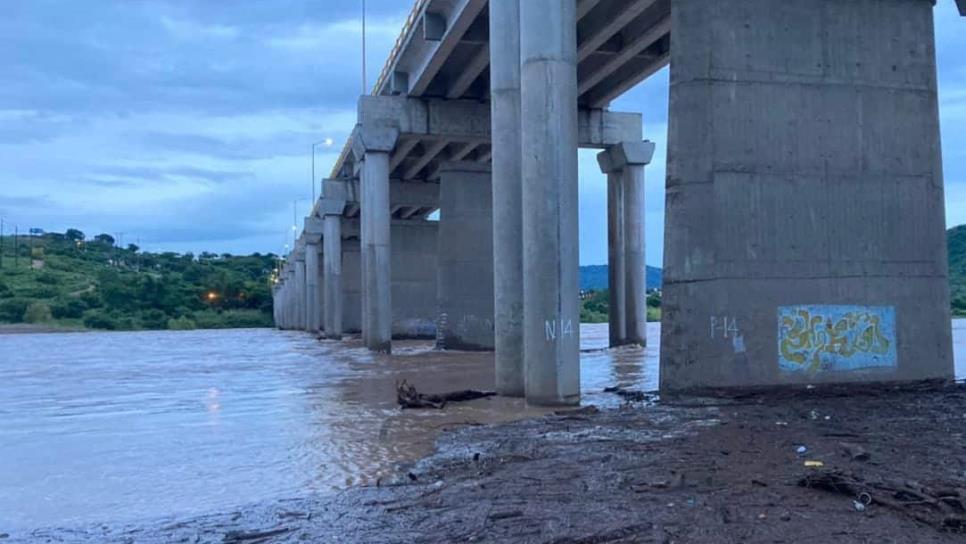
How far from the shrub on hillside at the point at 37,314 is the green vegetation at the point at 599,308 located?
57.4 m

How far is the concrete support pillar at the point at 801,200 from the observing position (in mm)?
14055

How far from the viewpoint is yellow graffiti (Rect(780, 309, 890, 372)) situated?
14156 millimetres

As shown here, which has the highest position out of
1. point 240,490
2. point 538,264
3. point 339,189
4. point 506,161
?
point 339,189

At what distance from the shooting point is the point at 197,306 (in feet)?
374

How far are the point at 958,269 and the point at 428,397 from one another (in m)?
92.3

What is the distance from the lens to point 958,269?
9194cm

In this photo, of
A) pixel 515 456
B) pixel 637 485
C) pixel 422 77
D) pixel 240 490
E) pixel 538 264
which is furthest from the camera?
pixel 422 77

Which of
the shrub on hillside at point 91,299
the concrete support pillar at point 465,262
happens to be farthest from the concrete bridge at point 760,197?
the shrub on hillside at point 91,299

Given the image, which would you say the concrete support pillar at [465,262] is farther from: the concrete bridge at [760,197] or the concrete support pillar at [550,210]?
the concrete support pillar at [550,210]

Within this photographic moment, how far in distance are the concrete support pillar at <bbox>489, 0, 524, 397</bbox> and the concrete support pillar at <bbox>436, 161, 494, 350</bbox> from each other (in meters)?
18.8

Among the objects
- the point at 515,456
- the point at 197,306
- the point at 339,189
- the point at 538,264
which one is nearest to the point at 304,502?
the point at 515,456

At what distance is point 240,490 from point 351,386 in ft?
34.3

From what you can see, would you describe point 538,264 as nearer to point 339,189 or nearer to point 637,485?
point 637,485

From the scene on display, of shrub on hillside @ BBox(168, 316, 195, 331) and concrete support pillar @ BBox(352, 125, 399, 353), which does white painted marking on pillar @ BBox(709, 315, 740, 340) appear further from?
shrub on hillside @ BBox(168, 316, 195, 331)
